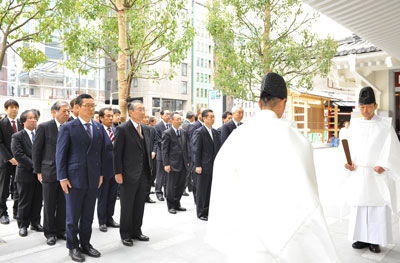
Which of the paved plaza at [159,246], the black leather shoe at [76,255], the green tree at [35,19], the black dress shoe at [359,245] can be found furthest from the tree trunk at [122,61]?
the black dress shoe at [359,245]

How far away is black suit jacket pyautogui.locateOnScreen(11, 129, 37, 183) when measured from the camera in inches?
217

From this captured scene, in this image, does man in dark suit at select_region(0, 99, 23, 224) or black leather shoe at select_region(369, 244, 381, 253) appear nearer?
black leather shoe at select_region(369, 244, 381, 253)

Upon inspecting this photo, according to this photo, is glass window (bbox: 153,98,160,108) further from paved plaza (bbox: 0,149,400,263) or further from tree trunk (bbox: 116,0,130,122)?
paved plaza (bbox: 0,149,400,263)

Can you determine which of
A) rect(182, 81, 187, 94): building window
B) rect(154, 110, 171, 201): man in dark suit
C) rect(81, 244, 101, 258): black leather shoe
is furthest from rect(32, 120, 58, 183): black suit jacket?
rect(182, 81, 187, 94): building window

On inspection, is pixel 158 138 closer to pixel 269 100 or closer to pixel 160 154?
pixel 160 154

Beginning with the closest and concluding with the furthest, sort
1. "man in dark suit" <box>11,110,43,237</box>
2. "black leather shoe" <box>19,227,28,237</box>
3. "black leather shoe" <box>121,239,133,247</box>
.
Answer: "black leather shoe" <box>121,239,133,247</box>, "black leather shoe" <box>19,227,28,237</box>, "man in dark suit" <box>11,110,43,237</box>

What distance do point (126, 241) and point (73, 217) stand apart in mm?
913

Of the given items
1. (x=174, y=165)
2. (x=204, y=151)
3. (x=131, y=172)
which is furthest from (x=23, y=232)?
(x=204, y=151)

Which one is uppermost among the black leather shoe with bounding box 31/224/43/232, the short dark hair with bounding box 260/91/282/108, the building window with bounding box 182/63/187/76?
the building window with bounding box 182/63/187/76

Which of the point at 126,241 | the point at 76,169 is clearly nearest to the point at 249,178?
the point at 76,169

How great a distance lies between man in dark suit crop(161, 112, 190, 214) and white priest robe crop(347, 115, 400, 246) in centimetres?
347

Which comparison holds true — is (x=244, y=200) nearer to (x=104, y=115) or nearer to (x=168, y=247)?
(x=168, y=247)

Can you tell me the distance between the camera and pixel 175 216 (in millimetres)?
6598

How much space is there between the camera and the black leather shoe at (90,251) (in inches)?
173
